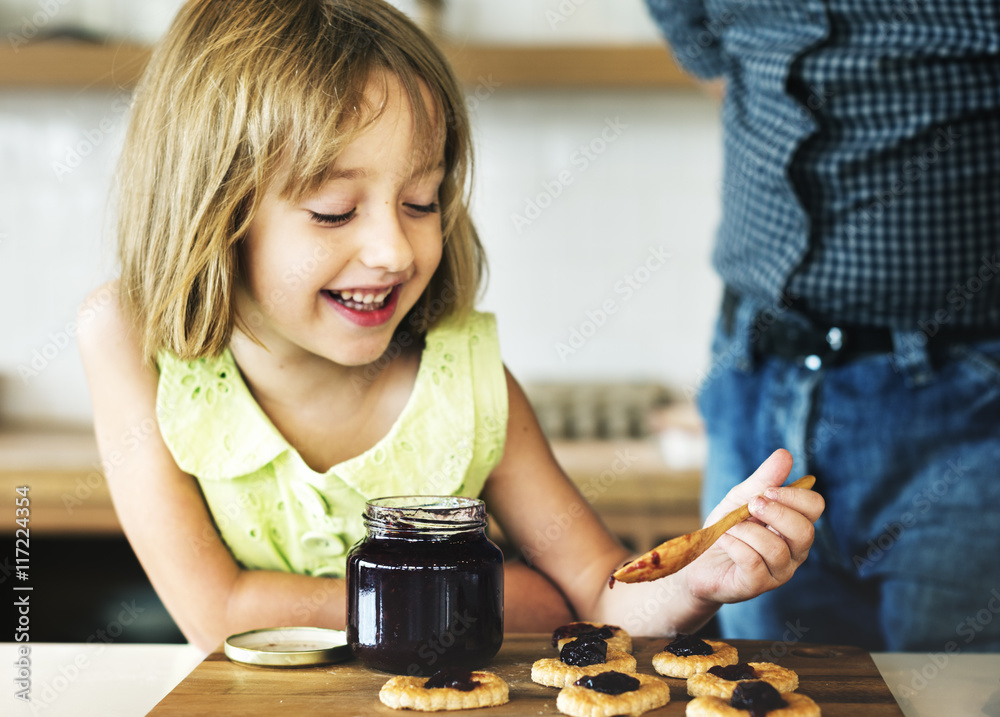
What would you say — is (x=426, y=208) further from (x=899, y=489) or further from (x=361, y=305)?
(x=899, y=489)

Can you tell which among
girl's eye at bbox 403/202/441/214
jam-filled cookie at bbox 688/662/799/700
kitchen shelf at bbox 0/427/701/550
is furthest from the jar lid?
kitchen shelf at bbox 0/427/701/550

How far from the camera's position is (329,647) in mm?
917

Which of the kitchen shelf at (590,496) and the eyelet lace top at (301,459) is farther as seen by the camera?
the kitchen shelf at (590,496)

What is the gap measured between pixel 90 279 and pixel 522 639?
2513 millimetres

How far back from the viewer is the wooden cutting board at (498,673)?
Result: 793mm

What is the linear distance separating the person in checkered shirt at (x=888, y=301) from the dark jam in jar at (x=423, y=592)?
68cm

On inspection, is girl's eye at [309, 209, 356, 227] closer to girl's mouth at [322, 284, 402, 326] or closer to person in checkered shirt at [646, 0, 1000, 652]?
girl's mouth at [322, 284, 402, 326]

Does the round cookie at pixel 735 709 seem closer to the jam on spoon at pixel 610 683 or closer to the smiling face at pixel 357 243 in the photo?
the jam on spoon at pixel 610 683

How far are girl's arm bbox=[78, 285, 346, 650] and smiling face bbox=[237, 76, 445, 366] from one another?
201 millimetres

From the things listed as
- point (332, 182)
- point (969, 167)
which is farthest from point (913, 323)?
point (332, 182)

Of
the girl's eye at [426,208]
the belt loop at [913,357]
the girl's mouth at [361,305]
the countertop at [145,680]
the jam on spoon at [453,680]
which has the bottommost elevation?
the countertop at [145,680]

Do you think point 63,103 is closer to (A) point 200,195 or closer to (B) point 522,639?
(A) point 200,195

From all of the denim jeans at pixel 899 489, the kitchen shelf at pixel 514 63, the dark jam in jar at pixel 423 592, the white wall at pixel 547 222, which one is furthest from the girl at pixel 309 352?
the white wall at pixel 547 222

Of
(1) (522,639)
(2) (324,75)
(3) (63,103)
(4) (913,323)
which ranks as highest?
(3) (63,103)
